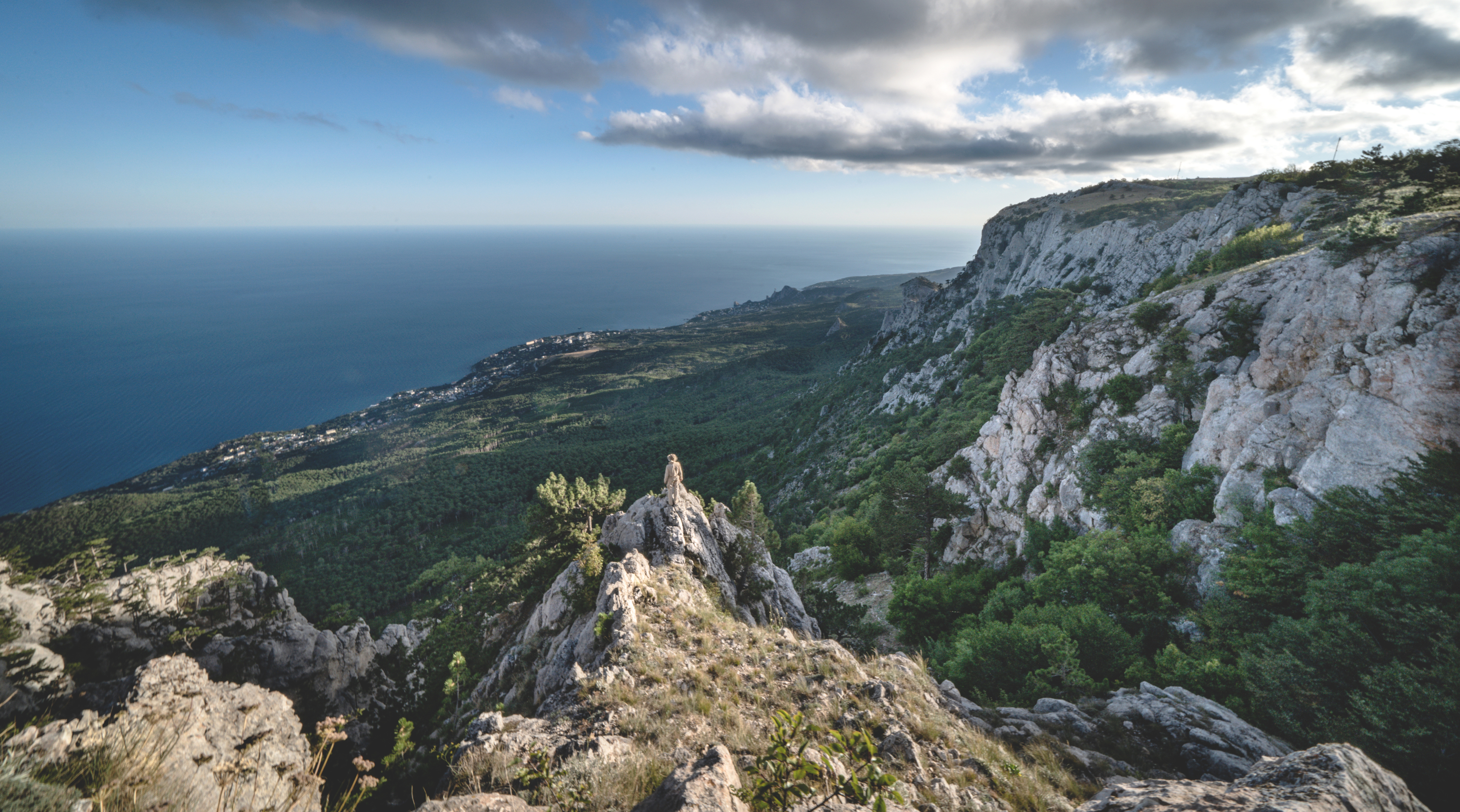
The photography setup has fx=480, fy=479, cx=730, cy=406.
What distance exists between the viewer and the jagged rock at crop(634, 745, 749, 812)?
5.49m

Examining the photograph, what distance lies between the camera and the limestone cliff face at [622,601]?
1370 cm

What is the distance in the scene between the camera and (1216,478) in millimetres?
18328

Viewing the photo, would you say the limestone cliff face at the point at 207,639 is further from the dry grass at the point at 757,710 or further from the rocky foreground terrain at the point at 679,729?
the dry grass at the point at 757,710

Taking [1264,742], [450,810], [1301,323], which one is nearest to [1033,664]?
[1264,742]

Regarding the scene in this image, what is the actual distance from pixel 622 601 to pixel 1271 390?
83.3 feet

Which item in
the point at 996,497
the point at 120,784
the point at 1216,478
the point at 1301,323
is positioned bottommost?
the point at 996,497

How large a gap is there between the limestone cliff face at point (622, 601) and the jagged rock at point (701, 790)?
5827mm

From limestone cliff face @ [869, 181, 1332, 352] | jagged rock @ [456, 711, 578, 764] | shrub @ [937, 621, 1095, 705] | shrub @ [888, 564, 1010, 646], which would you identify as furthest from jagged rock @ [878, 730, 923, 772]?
limestone cliff face @ [869, 181, 1332, 352]

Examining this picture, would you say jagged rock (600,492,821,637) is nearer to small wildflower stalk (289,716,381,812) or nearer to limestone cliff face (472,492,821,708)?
limestone cliff face (472,492,821,708)

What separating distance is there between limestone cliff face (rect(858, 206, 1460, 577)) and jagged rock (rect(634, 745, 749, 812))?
1928cm

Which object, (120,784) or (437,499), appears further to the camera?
(437,499)

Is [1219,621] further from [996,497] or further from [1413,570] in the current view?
[996,497]

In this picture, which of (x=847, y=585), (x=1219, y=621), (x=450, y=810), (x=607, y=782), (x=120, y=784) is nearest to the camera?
(x=120, y=784)

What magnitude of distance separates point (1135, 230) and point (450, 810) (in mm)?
83373
